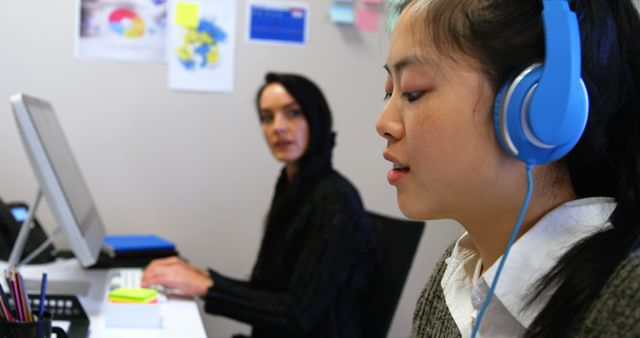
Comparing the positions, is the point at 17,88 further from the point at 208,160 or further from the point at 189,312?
the point at 189,312

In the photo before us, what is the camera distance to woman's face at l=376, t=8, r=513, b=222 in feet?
2.03

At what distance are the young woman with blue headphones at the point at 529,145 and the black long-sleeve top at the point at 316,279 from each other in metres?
0.91

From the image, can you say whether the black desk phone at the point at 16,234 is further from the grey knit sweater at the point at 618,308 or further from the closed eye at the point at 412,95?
the grey knit sweater at the point at 618,308

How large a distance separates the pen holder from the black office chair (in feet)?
2.88

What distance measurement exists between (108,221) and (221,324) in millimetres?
540

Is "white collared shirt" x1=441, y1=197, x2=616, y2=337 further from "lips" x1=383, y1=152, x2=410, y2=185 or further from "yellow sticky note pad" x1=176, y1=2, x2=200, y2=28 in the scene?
"yellow sticky note pad" x1=176, y1=2, x2=200, y2=28

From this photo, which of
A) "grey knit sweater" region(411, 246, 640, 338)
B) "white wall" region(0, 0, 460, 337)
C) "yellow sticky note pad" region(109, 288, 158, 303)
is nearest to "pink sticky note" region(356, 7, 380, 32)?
"white wall" region(0, 0, 460, 337)

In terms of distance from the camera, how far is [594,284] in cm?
57

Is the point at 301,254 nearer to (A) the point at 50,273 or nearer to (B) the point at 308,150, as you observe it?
(B) the point at 308,150

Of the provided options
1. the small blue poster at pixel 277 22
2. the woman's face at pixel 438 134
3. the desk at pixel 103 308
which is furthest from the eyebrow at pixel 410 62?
the small blue poster at pixel 277 22

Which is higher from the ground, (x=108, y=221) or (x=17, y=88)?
(x=17, y=88)

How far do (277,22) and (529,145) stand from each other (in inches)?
72.8

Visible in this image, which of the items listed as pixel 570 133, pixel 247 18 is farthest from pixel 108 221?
pixel 570 133

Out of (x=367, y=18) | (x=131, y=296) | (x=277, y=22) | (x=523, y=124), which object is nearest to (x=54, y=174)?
(x=131, y=296)
